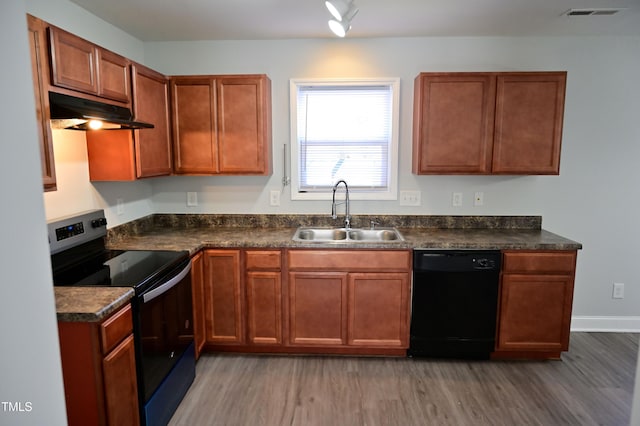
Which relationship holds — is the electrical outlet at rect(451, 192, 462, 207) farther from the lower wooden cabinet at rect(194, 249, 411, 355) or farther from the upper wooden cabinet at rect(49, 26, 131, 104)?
the upper wooden cabinet at rect(49, 26, 131, 104)

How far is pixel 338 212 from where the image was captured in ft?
10.8

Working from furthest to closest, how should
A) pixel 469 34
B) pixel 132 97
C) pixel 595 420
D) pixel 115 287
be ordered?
pixel 469 34, pixel 132 97, pixel 595 420, pixel 115 287

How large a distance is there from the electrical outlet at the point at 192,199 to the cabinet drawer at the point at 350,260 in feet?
3.67

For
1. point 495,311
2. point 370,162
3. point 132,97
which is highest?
point 132,97

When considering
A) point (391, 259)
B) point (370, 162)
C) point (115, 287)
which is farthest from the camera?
point (370, 162)

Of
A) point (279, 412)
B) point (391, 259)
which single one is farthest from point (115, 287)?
point (391, 259)

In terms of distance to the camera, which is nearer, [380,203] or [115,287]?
[115,287]

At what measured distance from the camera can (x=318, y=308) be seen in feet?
9.15

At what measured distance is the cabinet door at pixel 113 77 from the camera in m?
2.10

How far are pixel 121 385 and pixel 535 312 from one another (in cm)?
266

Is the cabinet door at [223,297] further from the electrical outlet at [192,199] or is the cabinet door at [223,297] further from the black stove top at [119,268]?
the electrical outlet at [192,199]

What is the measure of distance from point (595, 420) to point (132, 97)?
3.44 m

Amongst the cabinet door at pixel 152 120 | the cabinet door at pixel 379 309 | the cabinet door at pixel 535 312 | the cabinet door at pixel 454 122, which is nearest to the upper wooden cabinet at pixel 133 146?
the cabinet door at pixel 152 120

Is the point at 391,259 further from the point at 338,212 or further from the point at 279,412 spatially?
the point at 279,412
